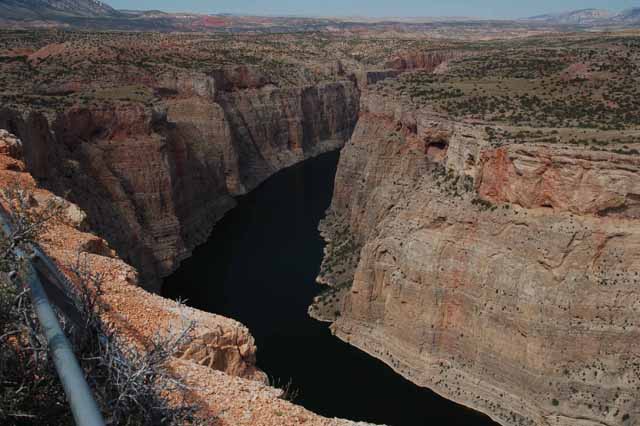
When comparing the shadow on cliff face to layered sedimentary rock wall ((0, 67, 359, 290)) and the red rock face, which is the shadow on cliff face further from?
the red rock face

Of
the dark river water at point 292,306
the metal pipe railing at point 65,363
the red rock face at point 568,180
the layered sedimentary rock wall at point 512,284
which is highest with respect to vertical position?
the metal pipe railing at point 65,363

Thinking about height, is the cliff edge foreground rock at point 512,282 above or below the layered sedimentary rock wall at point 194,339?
below

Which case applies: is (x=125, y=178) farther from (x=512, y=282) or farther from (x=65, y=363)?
(x=65, y=363)

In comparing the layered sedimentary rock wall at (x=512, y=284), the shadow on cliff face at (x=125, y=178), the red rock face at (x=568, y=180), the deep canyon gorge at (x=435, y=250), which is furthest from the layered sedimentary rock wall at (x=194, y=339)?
the red rock face at (x=568, y=180)

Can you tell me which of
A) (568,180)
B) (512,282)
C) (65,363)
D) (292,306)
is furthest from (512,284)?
(65,363)

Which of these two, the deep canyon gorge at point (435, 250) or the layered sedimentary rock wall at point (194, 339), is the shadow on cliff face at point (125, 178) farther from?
the layered sedimentary rock wall at point (194, 339)

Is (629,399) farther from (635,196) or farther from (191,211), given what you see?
(191,211)
